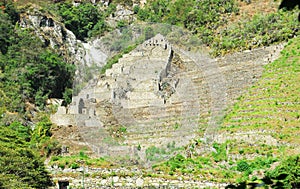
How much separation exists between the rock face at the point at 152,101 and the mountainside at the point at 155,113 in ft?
0.14

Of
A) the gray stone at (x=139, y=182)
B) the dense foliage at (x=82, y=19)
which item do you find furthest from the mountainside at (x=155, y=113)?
the dense foliage at (x=82, y=19)

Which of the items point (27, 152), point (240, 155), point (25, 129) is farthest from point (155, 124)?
point (25, 129)

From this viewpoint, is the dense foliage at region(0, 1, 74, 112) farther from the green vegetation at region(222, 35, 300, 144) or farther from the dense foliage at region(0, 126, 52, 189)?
the green vegetation at region(222, 35, 300, 144)

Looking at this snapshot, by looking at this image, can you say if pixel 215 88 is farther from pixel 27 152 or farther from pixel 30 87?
pixel 30 87

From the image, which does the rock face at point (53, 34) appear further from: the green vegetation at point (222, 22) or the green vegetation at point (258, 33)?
the green vegetation at point (258, 33)

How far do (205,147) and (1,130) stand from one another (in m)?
6.83

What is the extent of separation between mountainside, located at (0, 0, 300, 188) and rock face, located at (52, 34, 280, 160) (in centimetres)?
4

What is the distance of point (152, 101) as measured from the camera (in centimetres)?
1905

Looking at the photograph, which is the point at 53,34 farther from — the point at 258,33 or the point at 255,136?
the point at 255,136

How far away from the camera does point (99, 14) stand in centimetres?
4100

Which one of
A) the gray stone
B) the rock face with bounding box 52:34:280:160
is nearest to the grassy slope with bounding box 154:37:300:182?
the gray stone

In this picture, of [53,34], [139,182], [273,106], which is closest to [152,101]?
[273,106]

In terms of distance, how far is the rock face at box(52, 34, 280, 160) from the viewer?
13.1 m

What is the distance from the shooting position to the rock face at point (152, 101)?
514 inches
